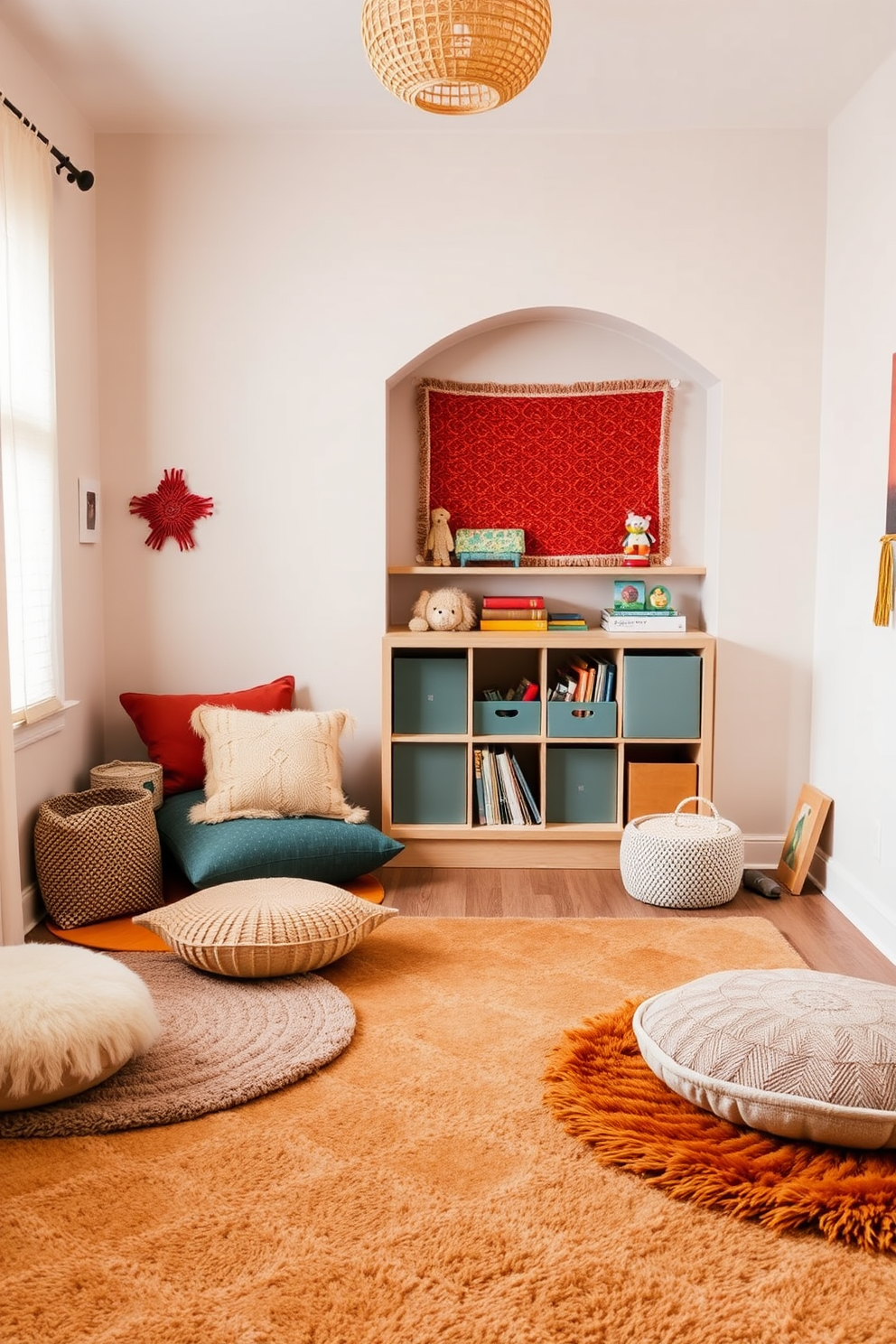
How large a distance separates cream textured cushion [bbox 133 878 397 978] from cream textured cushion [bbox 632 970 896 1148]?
91 cm

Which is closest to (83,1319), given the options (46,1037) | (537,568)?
(46,1037)

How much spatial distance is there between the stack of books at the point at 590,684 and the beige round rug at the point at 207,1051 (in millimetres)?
1609

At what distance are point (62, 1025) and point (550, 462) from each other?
9.57 ft

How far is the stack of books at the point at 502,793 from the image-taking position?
4.03 m

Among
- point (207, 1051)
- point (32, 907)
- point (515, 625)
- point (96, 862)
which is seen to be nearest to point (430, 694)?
point (515, 625)

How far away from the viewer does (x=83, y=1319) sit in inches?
63.8

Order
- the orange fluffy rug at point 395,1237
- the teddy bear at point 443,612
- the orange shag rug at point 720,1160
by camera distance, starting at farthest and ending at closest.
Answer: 1. the teddy bear at point 443,612
2. the orange shag rug at point 720,1160
3. the orange fluffy rug at point 395,1237

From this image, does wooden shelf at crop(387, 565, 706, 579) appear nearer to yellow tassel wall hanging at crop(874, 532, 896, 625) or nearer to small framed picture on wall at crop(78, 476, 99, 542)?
yellow tassel wall hanging at crop(874, 532, 896, 625)

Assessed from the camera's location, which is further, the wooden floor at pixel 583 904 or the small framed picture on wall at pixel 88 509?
the small framed picture on wall at pixel 88 509

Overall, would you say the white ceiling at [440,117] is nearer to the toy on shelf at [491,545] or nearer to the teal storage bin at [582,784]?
the toy on shelf at [491,545]

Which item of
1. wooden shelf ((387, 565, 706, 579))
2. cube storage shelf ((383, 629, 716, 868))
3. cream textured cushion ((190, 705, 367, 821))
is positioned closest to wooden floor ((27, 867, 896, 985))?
cube storage shelf ((383, 629, 716, 868))

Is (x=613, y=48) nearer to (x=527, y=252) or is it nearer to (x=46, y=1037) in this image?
(x=527, y=252)

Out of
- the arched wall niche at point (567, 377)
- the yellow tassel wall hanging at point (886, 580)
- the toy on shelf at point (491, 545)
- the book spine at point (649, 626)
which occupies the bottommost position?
the book spine at point (649, 626)

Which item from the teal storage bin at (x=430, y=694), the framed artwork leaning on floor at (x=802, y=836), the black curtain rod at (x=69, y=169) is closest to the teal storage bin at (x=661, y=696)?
the framed artwork leaning on floor at (x=802, y=836)
